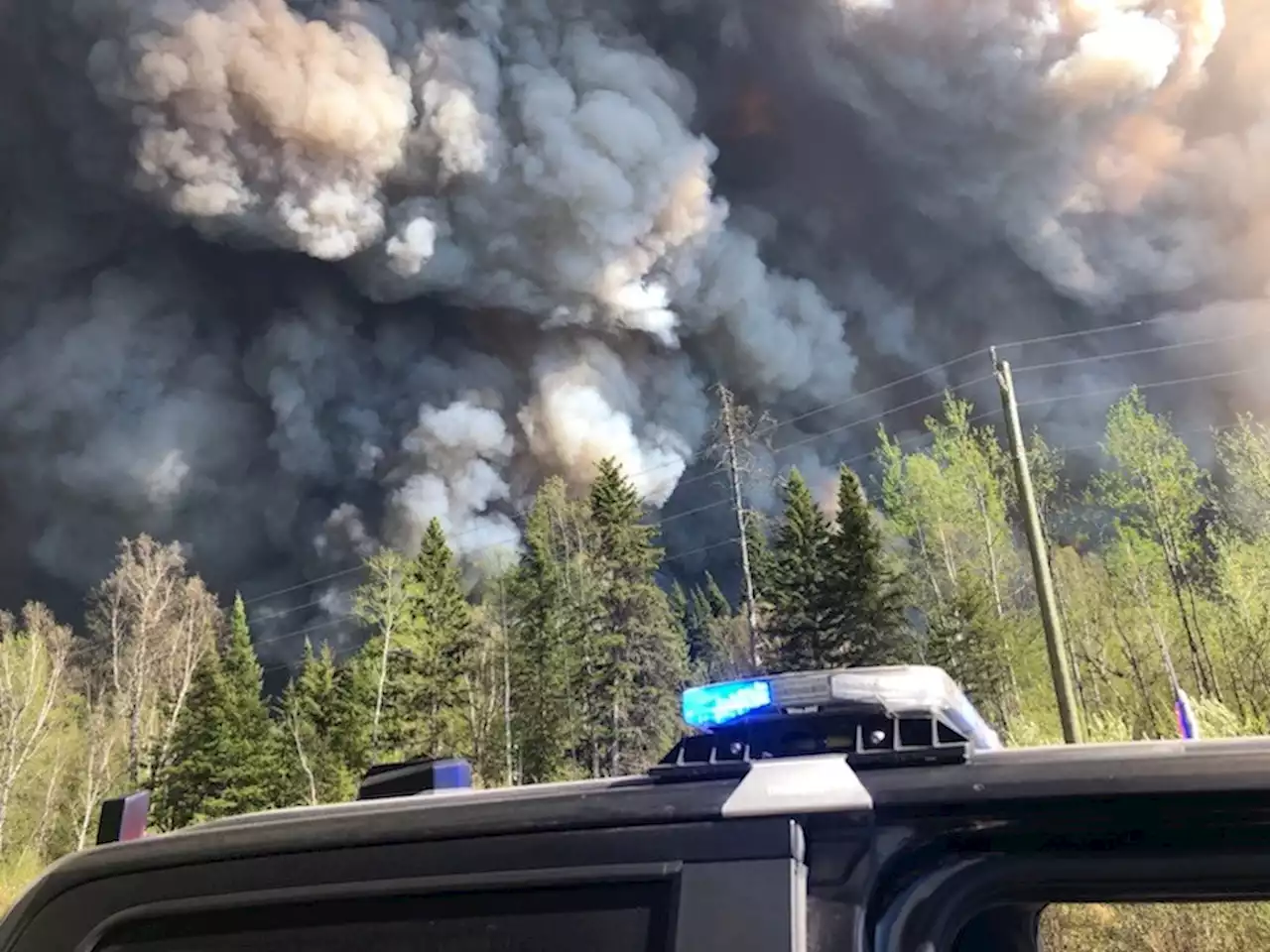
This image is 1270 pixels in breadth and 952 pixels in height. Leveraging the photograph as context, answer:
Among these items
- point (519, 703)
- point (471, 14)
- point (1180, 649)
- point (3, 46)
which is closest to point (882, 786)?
point (1180, 649)

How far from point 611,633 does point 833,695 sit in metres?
18.1

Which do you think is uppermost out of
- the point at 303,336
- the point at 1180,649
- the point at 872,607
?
the point at 303,336

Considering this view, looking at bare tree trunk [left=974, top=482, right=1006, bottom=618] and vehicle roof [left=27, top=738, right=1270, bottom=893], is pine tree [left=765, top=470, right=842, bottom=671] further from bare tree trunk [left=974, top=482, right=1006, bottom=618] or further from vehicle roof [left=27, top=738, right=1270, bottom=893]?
vehicle roof [left=27, top=738, right=1270, bottom=893]

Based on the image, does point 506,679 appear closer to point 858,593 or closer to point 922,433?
point 858,593

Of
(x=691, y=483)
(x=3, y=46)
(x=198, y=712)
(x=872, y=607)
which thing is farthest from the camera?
(x=691, y=483)

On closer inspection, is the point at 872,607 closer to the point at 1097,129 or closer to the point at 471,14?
the point at 1097,129

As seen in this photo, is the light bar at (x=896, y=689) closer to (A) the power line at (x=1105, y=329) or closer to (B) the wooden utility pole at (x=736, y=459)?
(B) the wooden utility pole at (x=736, y=459)

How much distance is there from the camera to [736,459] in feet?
60.2

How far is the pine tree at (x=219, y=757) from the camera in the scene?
16984mm

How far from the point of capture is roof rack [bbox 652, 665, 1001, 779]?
0.71 metres

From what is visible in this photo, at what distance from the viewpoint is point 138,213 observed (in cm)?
2633

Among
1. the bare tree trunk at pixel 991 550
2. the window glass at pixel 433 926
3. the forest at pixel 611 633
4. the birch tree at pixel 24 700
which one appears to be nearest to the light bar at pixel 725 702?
the window glass at pixel 433 926

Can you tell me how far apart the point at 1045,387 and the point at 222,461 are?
2458 cm

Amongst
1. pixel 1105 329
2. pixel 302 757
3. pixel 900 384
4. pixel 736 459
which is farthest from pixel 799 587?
pixel 1105 329
